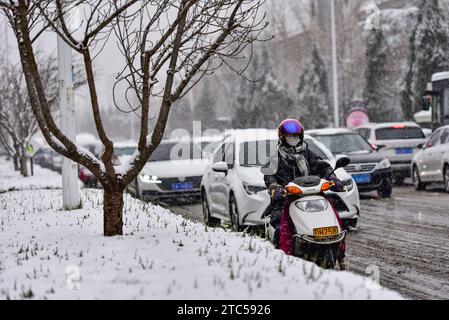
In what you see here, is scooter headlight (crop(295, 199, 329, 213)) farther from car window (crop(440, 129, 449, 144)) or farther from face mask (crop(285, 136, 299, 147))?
car window (crop(440, 129, 449, 144))

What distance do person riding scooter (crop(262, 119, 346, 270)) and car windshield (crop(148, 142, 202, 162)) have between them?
36.0 ft

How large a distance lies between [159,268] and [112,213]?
2086 millimetres

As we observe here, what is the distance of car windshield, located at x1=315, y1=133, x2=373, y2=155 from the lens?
16.4m

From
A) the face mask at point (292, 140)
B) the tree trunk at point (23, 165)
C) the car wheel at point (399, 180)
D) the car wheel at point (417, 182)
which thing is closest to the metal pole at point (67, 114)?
the face mask at point (292, 140)

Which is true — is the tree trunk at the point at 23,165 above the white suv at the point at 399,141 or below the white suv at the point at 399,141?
below

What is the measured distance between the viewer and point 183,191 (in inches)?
628

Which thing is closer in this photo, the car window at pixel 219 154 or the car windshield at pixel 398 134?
the car window at pixel 219 154

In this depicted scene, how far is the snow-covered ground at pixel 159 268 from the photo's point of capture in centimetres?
426

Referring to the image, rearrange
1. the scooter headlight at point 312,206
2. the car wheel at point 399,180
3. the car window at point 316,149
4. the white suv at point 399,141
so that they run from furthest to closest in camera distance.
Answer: the car wheel at point 399,180, the white suv at point 399,141, the car window at point 316,149, the scooter headlight at point 312,206

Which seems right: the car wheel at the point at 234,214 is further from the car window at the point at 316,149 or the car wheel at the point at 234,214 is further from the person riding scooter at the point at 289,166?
the person riding scooter at the point at 289,166

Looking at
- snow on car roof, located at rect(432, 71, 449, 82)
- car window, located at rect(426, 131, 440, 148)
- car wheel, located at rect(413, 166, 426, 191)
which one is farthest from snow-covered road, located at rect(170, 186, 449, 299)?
snow on car roof, located at rect(432, 71, 449, 82)

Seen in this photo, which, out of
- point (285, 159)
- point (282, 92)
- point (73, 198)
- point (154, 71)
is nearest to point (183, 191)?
point (73, 198)

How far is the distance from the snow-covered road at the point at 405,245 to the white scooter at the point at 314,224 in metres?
0.96

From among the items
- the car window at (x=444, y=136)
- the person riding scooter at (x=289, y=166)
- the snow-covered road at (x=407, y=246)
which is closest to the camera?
the person riding scooter at (x=289, y=166)
